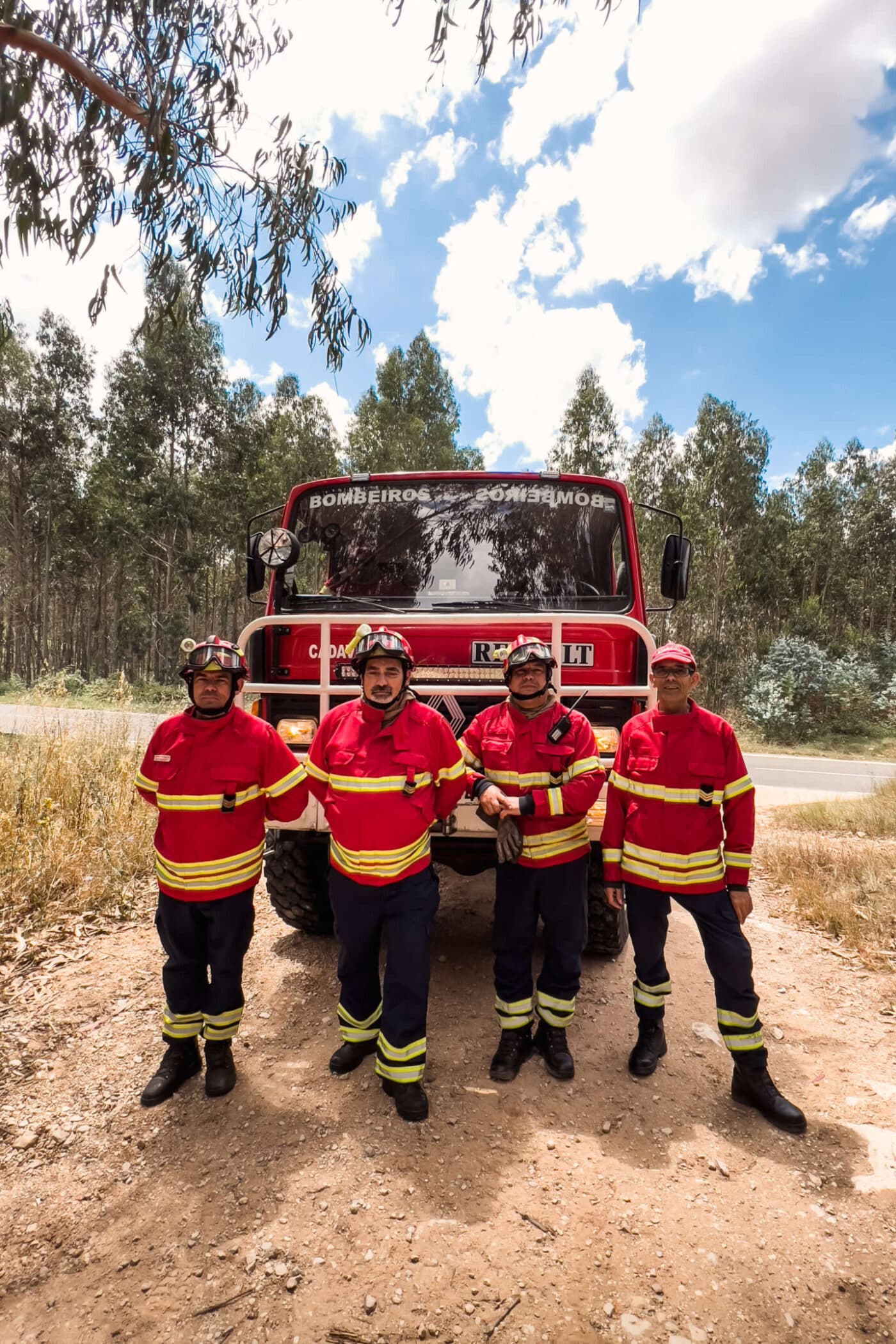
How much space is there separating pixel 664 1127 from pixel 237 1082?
1607 millimetres

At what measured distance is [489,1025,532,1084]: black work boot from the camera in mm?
2732

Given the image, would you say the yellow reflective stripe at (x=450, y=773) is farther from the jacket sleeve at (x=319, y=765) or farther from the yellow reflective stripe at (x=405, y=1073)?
the yellow reflective stripe at (x=405, y=1073)

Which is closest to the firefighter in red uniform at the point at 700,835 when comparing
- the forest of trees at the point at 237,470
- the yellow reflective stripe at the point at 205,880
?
the yellow reflective stripe at the point at 205,880

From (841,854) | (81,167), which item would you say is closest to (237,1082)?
(81,167)

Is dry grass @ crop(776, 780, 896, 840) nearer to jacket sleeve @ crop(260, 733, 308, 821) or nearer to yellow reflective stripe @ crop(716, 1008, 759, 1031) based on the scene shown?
yellow reflective stripe @ crop(716, 1008, 759, 1031)

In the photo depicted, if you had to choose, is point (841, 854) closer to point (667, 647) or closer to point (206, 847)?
point (667, 647)

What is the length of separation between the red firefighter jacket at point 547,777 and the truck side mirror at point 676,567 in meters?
1.53

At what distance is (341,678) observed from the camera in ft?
11.1

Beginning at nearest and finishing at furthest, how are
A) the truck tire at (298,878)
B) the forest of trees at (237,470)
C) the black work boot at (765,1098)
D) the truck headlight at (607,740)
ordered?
1. the black work boot at (765,1098)
2. the truck headlight at (607,740)
3. the truck tire at (298,878)
4. the forest of trees at (237,470)

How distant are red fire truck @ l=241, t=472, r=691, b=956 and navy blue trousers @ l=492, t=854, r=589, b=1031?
0.81 ft

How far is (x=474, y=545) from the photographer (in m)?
3.87

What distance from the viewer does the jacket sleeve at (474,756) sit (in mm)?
2746

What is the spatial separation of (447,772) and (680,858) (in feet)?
3.09

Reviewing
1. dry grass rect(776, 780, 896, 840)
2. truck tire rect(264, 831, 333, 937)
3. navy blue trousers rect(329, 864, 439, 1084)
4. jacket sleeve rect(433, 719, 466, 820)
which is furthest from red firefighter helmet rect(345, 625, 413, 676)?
dry grass rect(776, 780, 896, 840)
